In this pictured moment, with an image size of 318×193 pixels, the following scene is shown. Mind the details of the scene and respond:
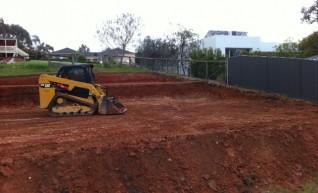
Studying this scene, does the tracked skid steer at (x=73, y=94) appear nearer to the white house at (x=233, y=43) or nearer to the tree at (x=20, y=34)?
the white house at (x=233, y=43)

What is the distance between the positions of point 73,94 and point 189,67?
1602cm

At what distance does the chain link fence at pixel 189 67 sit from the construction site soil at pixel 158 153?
11865 millimetres

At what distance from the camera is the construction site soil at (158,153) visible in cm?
834

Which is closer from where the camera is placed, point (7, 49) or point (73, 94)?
point (73, 94)

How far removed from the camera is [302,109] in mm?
17188

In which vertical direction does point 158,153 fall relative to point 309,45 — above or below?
below

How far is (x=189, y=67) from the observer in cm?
3016

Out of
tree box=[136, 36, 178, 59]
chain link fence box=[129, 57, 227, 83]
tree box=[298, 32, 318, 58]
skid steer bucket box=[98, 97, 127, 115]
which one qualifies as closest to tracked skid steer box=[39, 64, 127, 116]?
skid steer bucket box=[98, 97, 127, 115]

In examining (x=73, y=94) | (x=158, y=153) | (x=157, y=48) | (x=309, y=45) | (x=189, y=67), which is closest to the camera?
(x=158, y=153)

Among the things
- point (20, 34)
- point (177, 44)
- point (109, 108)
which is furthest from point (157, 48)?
point (20, 34)

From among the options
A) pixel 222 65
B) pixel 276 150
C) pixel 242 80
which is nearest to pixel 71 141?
pixel 276 150

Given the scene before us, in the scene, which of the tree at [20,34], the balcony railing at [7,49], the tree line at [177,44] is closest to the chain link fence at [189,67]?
the tree line at [177,44]

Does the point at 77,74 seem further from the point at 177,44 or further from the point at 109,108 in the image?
the point at 177,44

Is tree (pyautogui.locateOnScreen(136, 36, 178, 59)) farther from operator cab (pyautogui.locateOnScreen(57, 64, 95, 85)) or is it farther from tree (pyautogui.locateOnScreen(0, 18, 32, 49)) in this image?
tree (pyautogui.locateOnScreen(0, 18, 32, 49))
